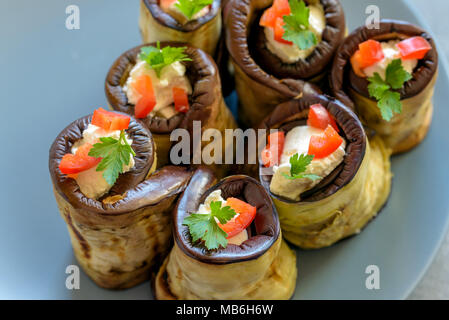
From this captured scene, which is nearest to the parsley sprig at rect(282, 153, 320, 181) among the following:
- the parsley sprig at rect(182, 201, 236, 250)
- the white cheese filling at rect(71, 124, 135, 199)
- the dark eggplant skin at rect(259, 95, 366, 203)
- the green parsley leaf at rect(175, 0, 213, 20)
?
the dark eggplant skin at rect(259, 95, 366, 203)

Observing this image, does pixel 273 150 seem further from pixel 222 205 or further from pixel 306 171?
pixel 222 205

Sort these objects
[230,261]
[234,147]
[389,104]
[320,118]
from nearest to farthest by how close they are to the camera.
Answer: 1. [230,261]
2. [320,118]
3. [389,104]
4. [234,147]

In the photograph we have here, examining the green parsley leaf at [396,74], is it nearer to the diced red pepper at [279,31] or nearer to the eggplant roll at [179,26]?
the diced red pepper at [279,31]

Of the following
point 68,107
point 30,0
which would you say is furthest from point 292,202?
point 30,0

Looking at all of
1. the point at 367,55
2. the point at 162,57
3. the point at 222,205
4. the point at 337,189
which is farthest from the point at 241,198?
the point at 367,55

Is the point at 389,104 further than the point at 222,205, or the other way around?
the point at 389,104

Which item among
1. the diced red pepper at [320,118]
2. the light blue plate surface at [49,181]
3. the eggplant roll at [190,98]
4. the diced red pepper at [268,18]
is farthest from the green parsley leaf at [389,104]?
the eggplant roll at [190,98]

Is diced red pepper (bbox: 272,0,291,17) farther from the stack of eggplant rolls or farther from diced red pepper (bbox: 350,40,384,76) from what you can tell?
diced red pepper (bbox: 350,40,384,76)
